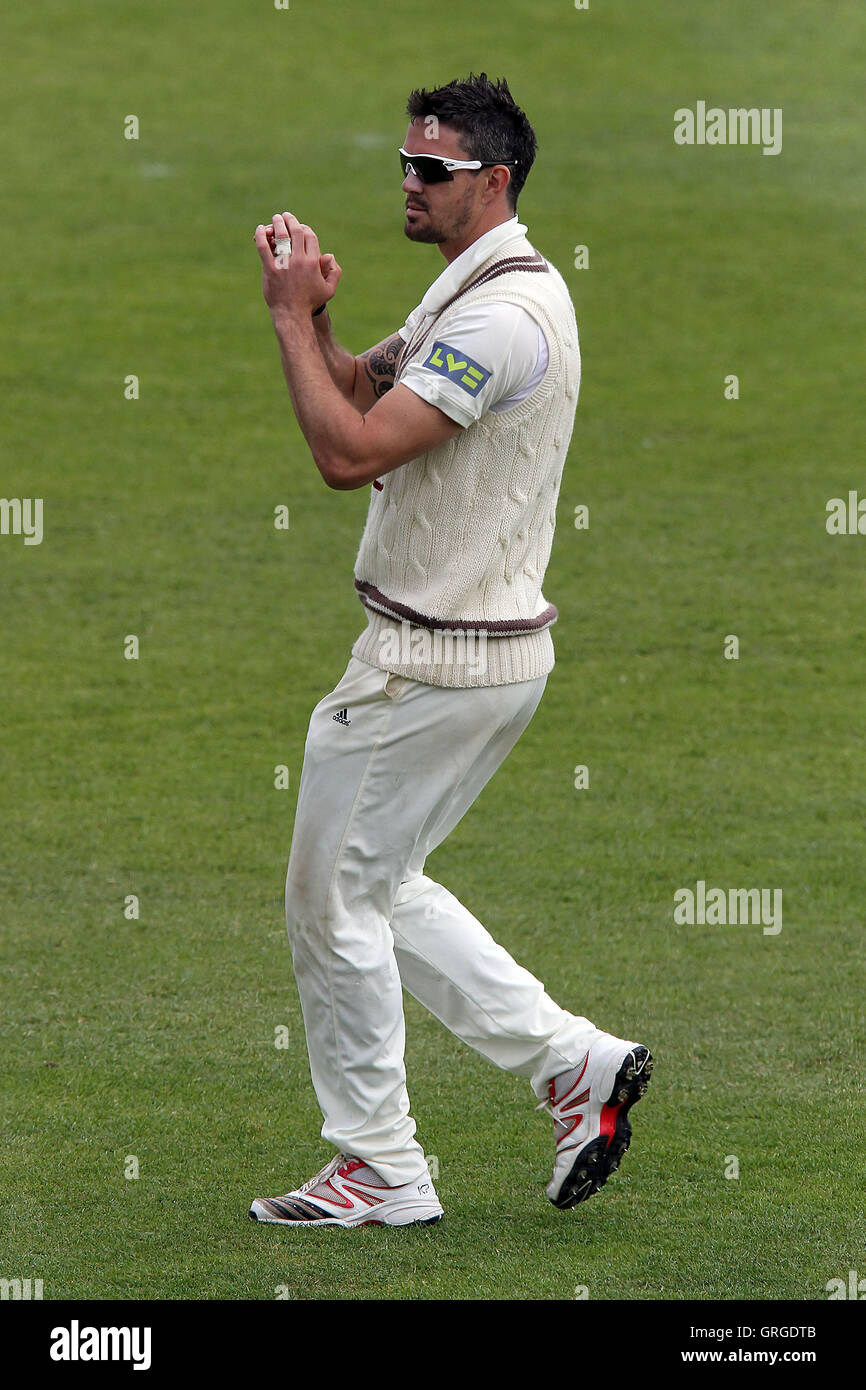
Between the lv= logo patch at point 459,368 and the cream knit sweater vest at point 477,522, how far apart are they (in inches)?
3.5

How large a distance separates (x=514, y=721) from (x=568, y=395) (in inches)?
30.3

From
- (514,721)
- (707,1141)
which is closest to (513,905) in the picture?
(707,1141)

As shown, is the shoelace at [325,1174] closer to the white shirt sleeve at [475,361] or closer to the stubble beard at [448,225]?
the white shirt sleeve at [475,361]

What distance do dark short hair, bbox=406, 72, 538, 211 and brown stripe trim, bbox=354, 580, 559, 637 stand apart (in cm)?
A: 94

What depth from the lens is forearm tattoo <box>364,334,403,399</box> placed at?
15.5ft

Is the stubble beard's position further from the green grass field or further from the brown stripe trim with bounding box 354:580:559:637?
the green grass field

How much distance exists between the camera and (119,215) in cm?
1596

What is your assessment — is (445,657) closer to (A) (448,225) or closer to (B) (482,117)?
(A) (448,225)

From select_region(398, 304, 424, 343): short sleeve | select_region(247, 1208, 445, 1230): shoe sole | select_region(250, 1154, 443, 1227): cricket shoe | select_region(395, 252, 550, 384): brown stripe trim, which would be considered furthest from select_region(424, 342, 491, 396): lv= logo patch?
select_region(247, 1208, 445, 1230): shoe sole

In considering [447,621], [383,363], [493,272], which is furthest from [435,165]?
[447,621]

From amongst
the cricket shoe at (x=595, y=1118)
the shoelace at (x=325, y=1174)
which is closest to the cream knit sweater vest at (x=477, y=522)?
the cricket shoe at (x=595, y=1118)

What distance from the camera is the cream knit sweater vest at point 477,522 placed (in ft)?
13.9
